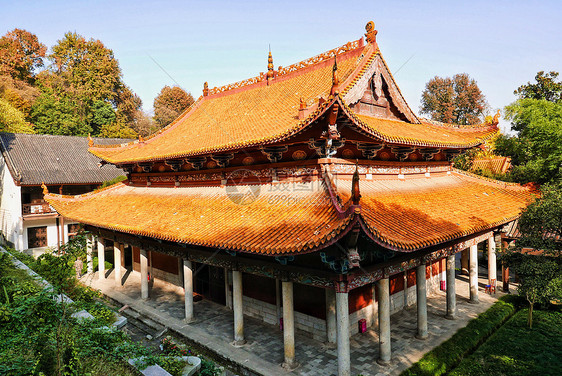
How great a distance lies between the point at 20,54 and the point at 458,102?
71.6m

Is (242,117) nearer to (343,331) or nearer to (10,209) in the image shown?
(343,331)

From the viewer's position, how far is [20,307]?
7348 millimetres

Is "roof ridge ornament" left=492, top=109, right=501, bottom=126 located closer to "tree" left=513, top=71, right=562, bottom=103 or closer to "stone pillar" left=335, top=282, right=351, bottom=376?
"stone pillar" left=335, top=282, right=351, bottom=376

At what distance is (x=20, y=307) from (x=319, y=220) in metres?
7.21

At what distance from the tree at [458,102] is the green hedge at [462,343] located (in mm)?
47633

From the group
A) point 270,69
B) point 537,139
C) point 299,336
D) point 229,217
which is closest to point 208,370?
point 299,336

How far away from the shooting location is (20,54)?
51312 mm

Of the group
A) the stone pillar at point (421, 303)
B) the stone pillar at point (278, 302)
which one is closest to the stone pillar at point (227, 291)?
the stone pillar at point (278, 302)

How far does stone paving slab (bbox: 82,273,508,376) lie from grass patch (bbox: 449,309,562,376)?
1.11 meters

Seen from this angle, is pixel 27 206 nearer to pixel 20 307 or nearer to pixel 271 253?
pixel 20 307

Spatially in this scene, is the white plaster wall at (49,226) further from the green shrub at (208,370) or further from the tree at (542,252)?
the tree at (542,252)

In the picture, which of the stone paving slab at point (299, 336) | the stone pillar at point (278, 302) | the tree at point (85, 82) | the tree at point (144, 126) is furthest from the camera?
the tree at point (144, 126)

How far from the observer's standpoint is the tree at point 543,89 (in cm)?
3072

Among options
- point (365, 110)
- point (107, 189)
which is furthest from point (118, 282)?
point (365, 110)
